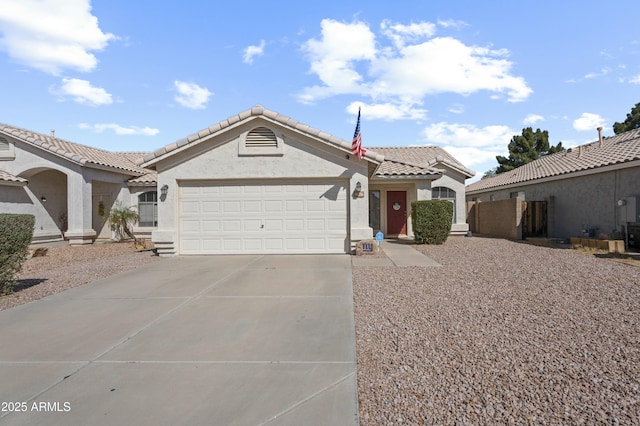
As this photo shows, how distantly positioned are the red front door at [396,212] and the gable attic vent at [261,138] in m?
8.01

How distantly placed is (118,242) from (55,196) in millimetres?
4515

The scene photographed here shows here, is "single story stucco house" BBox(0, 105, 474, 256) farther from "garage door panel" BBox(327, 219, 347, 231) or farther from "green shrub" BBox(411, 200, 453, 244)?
"green shrub" BBox(411, 200, 453, 244)

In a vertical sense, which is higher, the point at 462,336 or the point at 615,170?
the point at 615,170

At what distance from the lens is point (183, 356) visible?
409 cm

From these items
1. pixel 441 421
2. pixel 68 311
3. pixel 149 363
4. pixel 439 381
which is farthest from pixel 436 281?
pixel 68 311

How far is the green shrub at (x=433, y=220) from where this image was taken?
13953 mm

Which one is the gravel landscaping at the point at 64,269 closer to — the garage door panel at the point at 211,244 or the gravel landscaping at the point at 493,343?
the gravel landscaping at the point at 493,343

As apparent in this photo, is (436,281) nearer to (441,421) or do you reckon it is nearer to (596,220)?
(441,421)

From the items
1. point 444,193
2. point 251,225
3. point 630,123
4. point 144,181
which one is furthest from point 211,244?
point 630,123

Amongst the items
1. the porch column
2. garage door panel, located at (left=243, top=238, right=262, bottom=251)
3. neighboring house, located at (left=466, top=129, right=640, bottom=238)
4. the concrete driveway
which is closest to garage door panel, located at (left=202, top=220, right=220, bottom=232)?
garage door panel, located at (left=243, top=238, right=262, bottom=251)

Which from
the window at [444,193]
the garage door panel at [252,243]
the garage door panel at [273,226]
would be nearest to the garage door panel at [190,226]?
the garage door panel at [252,243]

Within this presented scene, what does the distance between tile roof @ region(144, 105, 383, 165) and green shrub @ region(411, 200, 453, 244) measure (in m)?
3.66

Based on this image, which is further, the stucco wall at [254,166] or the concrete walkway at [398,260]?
the stucco wall at [254,166]

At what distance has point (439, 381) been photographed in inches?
133
